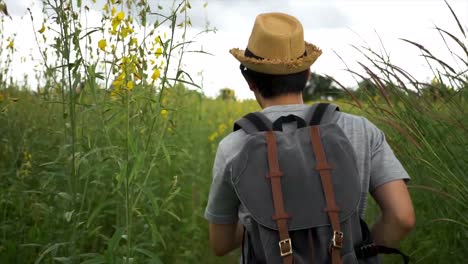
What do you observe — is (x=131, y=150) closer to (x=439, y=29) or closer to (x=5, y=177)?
(x=439, y=29)

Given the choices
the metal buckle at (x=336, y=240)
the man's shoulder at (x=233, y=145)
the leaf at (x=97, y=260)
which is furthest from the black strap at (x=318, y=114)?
the leaf at (x=97, y=260)

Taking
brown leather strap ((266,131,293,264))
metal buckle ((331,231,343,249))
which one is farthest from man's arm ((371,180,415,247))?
brown leather strap ((266,131,293,264))

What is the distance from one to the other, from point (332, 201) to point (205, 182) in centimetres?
299

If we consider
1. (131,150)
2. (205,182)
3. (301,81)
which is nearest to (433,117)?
(301,81)

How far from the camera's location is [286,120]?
2.23 meters

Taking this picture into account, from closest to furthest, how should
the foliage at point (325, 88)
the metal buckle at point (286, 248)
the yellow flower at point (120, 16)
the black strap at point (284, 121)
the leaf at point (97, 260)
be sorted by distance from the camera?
the metal buckle at point (286, 248), the black strap at point (284, 121), the leaf at point (97, 260), the yellow flower at point (120, 16), the foliage at point (325, 88)

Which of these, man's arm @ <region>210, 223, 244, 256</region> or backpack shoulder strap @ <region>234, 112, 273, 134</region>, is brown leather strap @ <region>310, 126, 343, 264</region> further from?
A: man's arm @ <region>210, 223, 244, 256</region>

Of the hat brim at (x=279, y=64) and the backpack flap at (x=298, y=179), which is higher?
the hat brim at (x=279, y=64)

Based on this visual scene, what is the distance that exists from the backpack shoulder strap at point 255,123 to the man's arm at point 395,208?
432mm

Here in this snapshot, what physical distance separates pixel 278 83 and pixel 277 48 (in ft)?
0.48

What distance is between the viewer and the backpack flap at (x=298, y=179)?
211cm

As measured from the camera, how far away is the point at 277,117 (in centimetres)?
226

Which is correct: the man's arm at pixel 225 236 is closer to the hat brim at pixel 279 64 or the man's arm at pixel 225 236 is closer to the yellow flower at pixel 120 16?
the hat brim at pixel 279 64

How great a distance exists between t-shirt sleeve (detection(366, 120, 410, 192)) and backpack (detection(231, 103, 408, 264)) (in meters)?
0.15
